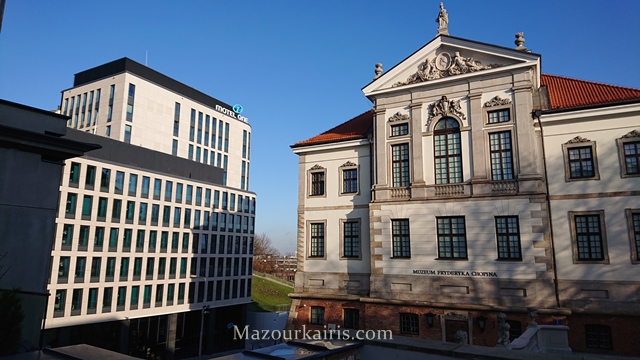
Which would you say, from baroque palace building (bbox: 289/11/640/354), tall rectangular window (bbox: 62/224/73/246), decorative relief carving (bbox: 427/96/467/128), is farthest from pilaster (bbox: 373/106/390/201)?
tall rectangular window (bbox: 62/224/73/246)

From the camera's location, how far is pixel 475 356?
6.57 metres

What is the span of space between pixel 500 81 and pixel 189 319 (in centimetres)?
5003

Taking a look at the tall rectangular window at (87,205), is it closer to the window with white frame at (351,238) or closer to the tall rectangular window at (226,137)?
the window with white frame at (351,238)

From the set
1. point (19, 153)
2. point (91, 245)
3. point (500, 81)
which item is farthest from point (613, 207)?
point (91, 245)

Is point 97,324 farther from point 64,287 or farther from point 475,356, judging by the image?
point 475,356

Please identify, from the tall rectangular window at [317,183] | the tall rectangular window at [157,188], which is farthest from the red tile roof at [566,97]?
the tall rectangular window at [157,188]

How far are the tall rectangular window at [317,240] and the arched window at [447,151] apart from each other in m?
8.70

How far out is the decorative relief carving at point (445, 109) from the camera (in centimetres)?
2453

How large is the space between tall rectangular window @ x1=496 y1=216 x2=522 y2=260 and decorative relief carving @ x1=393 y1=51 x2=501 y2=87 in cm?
875

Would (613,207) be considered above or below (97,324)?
above

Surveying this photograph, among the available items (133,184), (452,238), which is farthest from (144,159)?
(452,238)

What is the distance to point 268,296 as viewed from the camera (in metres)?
91.9

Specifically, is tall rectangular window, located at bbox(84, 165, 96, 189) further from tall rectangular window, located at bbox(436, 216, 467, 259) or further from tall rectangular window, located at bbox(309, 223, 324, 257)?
tall rectangular window, located at bbox(436, 216, 467, 259)

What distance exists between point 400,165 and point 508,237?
741 cm
